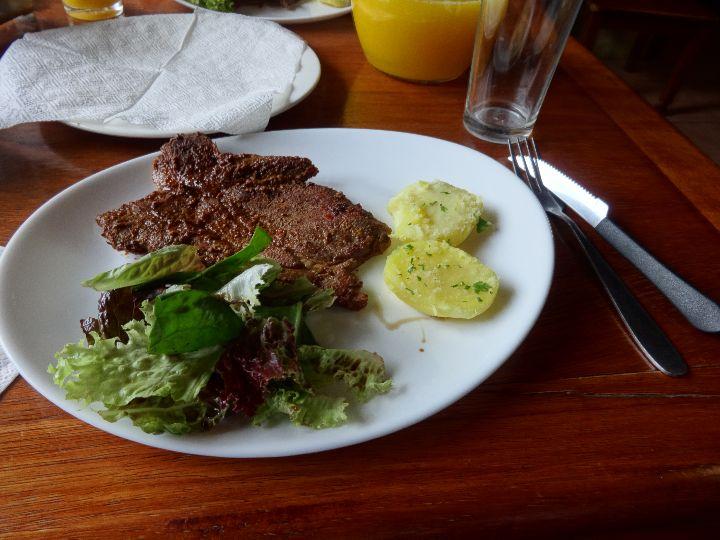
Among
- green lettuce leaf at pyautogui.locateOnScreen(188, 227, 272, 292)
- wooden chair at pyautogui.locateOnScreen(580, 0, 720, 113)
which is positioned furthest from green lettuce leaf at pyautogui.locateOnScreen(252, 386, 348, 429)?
wooden chair at pyautogui.locateOnScreen(580, 0, 720, 113)

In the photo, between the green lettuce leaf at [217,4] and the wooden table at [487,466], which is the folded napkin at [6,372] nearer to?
the wooden table at [487,466]

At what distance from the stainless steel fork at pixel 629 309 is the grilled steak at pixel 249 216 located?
1.56 ft

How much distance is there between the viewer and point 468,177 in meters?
1.39

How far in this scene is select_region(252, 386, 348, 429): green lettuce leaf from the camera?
0.82 m

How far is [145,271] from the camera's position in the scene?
2.95ft

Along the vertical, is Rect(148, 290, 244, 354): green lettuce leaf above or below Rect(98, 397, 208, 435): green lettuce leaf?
above

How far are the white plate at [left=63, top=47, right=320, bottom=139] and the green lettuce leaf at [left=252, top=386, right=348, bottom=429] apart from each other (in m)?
0.91

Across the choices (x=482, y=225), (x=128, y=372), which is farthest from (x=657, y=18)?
(x=128, y=372)

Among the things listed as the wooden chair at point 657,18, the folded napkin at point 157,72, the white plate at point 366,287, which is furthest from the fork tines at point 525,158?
the wooden chair at point 657,18

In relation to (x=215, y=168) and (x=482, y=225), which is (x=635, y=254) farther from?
(x=215, y=168)

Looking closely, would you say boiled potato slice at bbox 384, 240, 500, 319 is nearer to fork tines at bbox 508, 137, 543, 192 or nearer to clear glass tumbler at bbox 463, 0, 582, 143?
fork tines at bbox 508, 137, 543, 192

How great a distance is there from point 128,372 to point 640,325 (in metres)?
0.96

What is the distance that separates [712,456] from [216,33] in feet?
6.22

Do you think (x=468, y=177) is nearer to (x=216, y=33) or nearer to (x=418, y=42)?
(x=418, y=42)
